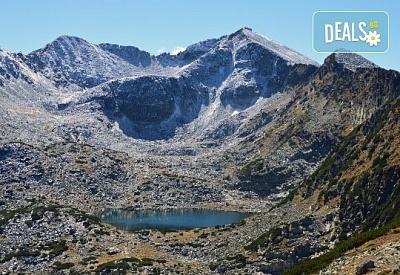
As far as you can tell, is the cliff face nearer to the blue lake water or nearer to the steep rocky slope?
the blue lake water

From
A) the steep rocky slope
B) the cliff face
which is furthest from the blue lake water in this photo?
the steep rocky slope

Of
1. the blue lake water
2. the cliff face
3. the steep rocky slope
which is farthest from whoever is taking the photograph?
the cliff face

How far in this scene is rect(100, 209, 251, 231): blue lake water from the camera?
130 metres

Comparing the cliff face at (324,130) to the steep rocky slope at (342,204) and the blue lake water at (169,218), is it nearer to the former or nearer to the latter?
the blue lake water at (169,218)

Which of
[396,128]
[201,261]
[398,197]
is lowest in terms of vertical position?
[201,261]

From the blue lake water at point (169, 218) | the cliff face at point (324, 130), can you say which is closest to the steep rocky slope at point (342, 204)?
the blue lake water at point (169, 218)

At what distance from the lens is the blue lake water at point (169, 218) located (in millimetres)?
130375

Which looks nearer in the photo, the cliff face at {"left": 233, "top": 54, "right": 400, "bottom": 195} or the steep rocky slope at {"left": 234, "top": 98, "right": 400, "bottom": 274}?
the steep rocky slope at {"left": 234, "top": 98, "right": 400, "bottom": 274}

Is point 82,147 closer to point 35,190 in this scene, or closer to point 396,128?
point 35,190

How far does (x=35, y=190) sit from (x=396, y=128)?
102 m

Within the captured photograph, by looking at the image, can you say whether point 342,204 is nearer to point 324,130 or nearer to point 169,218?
point 169,218

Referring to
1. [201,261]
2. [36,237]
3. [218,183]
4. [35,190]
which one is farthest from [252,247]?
[218,183]

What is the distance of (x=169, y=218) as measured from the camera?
142500 mm

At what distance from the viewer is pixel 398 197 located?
72.6m
